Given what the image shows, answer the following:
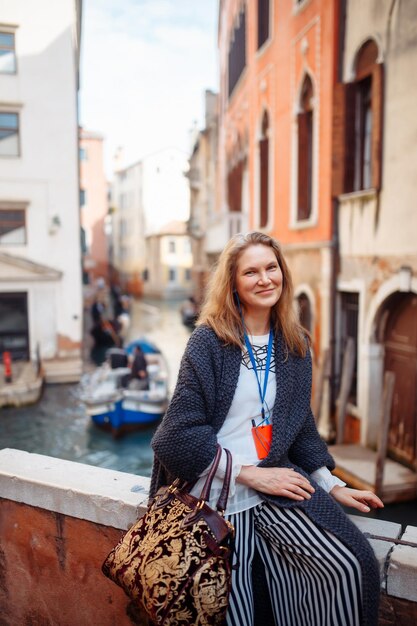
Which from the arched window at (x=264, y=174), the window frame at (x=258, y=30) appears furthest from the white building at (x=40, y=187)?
the arched window at (x=264, y=174)

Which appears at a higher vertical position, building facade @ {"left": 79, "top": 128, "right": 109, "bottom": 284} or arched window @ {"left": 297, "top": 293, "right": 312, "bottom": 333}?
building facade @ {"left": 79, "top": 128, "right": 109, "bottom": 284}

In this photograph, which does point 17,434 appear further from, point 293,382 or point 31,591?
point 293,382

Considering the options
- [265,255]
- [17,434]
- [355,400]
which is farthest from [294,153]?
[265,255]

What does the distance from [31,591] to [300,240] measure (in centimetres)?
784

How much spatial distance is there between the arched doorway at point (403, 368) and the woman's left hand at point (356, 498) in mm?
5555

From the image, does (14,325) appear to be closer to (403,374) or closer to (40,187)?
(40,187)

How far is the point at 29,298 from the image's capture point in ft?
46.4

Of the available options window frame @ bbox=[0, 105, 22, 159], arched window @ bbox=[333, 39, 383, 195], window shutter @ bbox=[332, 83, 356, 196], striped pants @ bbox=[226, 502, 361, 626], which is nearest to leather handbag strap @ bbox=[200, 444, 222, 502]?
striped pants @ bbox=[226, 502, 361, 626]

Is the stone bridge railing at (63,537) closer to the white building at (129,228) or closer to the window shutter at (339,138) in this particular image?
the window shutter at (339,138)

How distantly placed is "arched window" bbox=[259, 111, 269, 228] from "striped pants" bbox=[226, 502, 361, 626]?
10.3m

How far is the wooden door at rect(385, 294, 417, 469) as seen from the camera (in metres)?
7.03

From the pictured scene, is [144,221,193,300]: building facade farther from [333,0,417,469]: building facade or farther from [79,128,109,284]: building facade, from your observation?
[333,0,417,469]: building facade

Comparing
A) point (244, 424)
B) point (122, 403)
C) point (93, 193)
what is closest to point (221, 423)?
point (244, 424)

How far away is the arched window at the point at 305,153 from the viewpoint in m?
9.27
